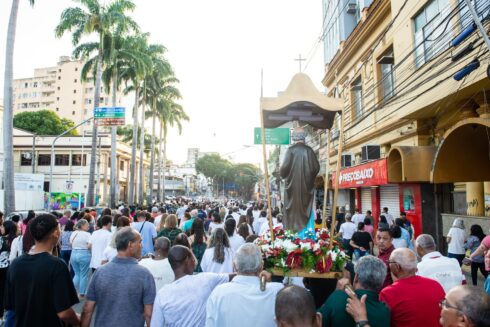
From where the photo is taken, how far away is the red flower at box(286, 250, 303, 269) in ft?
14.4

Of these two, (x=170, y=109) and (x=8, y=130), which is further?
(x=170, y=109)

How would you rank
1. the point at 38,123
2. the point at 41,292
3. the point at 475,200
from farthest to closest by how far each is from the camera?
the point at 38,123, the point at 475,200, the point at 41,292

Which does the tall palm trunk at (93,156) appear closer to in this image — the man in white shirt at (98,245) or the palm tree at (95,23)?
the palm tree at (95,23)

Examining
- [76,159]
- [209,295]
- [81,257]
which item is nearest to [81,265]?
[81,257]

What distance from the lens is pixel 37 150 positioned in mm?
42781

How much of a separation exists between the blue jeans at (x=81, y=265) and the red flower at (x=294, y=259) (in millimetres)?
5349

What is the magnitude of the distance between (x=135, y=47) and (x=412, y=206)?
79.1 ft

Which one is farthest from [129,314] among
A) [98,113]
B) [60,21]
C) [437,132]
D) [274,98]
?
[60,21]

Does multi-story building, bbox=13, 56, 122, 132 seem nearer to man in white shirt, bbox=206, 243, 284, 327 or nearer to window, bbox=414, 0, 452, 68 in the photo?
window, bbox=414, 0, 452, 68

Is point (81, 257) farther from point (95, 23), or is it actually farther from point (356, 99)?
point (95, 23)

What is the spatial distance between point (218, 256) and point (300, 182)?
1777 millimetres

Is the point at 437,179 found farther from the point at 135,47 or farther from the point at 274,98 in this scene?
the point at 135,47

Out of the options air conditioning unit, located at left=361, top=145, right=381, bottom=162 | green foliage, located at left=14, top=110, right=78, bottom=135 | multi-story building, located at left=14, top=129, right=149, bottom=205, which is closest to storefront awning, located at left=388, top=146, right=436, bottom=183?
air conditioning unit, located at left=361, top=145, right=381, bottom=162

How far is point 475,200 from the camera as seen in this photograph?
1143cm
